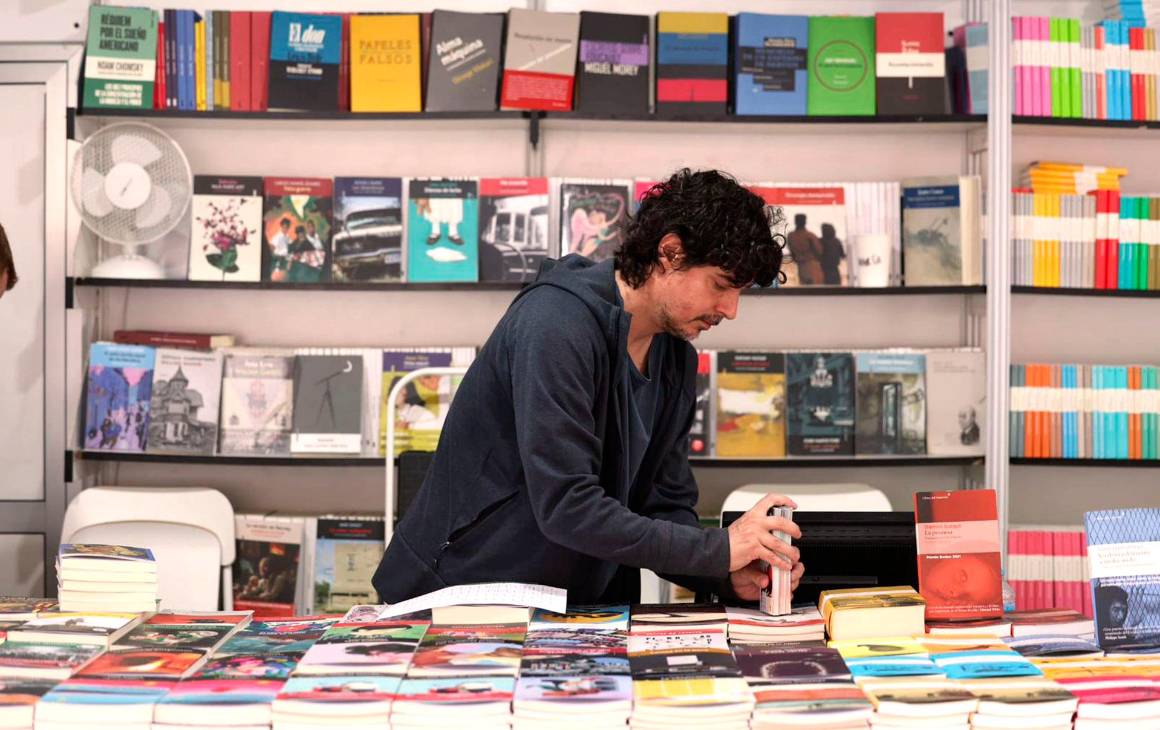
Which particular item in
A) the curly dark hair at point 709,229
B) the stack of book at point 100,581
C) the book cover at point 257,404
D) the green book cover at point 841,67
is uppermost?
the green book cover at point 841,67

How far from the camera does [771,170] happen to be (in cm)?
405

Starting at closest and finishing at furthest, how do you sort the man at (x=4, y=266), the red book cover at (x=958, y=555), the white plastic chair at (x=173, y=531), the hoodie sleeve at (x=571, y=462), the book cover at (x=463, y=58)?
1. the hoodie sleeve at (x=571, y=462)
2. the red book cover at (x=958, y=555)
3. the man at (x=4, y=266)
4. the white plastic chair at (x=173, y=531)
5. the book cover at (x=463, y=58)

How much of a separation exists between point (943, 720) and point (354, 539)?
8.39ft

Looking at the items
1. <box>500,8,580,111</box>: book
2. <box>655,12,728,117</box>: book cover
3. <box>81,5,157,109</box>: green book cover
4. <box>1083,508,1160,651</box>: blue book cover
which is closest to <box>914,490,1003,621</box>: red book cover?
<box>1083,508,1160,651</box>: blue book cover

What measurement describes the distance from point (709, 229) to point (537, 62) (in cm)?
204

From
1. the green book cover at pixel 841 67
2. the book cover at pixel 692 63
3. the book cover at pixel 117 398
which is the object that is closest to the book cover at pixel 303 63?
the book cover at pixel 117 398

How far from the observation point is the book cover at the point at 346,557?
12.4 feet

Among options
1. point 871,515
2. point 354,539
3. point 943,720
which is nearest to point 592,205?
point 354,539

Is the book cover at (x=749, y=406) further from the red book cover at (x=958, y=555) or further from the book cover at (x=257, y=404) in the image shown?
the red book cover at (x=958, y=555)

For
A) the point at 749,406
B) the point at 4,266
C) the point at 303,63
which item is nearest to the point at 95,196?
the point at 303,63

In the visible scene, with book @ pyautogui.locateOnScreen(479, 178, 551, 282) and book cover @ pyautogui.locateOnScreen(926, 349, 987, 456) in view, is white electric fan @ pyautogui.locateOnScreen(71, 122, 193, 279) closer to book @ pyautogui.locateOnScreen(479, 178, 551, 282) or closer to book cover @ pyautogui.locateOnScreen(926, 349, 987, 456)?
book @ pyautogui.locateOnScreen(479, 178, 551, 282)

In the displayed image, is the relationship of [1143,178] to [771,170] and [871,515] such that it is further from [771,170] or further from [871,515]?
[871,515]

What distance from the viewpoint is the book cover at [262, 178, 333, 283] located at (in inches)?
151

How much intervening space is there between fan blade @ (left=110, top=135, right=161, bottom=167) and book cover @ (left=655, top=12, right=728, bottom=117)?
5.44 feet
